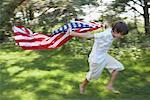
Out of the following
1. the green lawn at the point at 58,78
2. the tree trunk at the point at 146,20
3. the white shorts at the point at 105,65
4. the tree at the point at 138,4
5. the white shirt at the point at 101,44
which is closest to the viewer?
the white shirt at the point at 101,44

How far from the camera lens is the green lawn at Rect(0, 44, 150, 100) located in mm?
6844

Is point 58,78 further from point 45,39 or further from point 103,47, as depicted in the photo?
point 103,47

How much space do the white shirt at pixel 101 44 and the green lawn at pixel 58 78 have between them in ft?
3.89

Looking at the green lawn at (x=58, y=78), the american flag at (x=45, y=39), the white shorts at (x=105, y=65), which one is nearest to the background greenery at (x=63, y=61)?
the green lawn at (x=58, y=78)

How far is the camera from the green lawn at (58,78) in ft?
22.5

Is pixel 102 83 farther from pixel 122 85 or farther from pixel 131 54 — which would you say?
pixel 131 54

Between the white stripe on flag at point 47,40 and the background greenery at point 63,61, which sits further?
the background greenery at point 63,61

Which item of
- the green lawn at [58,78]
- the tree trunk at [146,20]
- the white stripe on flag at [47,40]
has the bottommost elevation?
the green lawn at [58,78]

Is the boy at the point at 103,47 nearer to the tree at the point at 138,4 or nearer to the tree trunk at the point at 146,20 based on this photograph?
the tree at the point at 138,4

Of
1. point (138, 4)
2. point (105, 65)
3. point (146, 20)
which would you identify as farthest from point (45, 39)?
point (146, 20)

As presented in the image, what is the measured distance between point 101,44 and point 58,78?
2.42 m

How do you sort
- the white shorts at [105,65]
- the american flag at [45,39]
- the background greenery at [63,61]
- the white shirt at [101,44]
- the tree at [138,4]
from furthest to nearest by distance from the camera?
1. the tree at [138,4]
2. the background greenery at [63,61]
3. the american flag at [45,39]
4. the white shorts at [105,65]
5. the white shirt at [101,44]

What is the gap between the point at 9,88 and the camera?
725cm

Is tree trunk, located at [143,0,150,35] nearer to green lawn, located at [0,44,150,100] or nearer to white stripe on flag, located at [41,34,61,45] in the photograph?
green lawn, located at [0,44,150,100]
